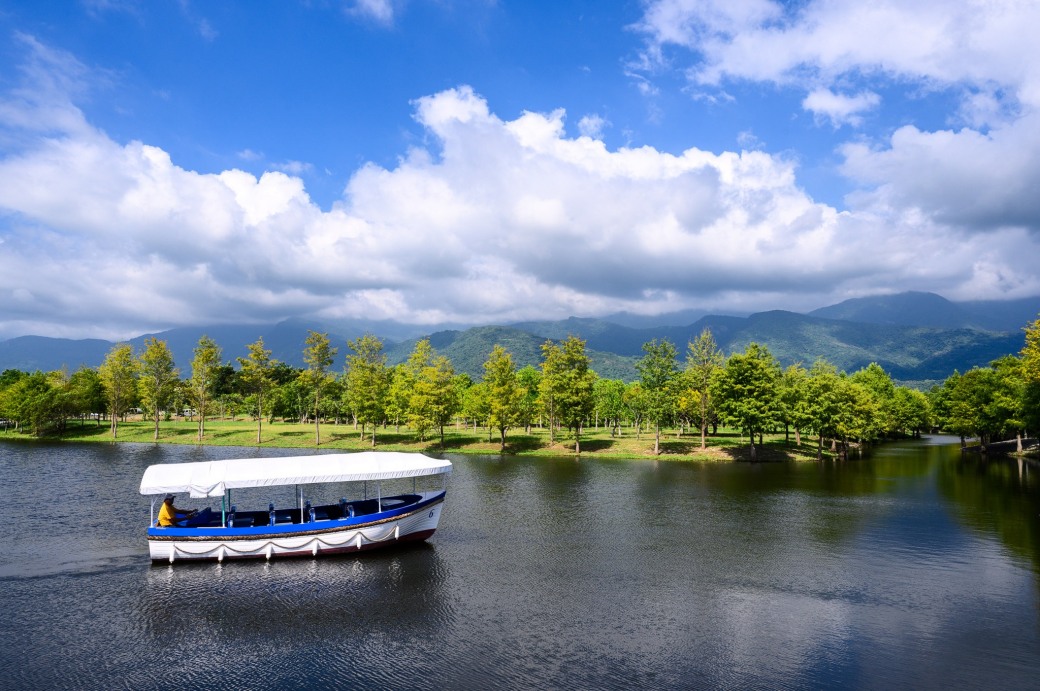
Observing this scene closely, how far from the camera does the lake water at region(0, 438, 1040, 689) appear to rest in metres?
20.0

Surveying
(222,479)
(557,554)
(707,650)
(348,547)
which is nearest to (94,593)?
(222,479)

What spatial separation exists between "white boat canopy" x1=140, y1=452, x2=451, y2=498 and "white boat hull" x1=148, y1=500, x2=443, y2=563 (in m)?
2.47

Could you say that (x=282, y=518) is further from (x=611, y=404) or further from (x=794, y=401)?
(x=611, y=404)

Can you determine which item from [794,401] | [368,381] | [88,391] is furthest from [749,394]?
[88,391]

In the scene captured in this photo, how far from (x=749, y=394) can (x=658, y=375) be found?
51.9ft

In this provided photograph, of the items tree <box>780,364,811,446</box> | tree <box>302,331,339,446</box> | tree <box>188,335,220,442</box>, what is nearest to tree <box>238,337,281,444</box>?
tree <box>302,331,339,446</box>

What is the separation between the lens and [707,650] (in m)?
21.4

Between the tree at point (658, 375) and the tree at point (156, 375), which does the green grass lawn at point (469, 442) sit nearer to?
the tree at point (658, 375)

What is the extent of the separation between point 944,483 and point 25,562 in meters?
81.2

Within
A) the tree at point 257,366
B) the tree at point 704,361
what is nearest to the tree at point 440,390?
the tree at point 257,366

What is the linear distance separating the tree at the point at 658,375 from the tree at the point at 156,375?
87.0 m

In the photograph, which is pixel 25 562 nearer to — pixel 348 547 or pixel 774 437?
pixel 348 547

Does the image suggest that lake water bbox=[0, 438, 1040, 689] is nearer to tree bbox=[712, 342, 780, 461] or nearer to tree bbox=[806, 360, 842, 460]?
tree bbox=[712, 342, 780, 461]

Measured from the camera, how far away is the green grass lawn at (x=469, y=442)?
91.9 meters
